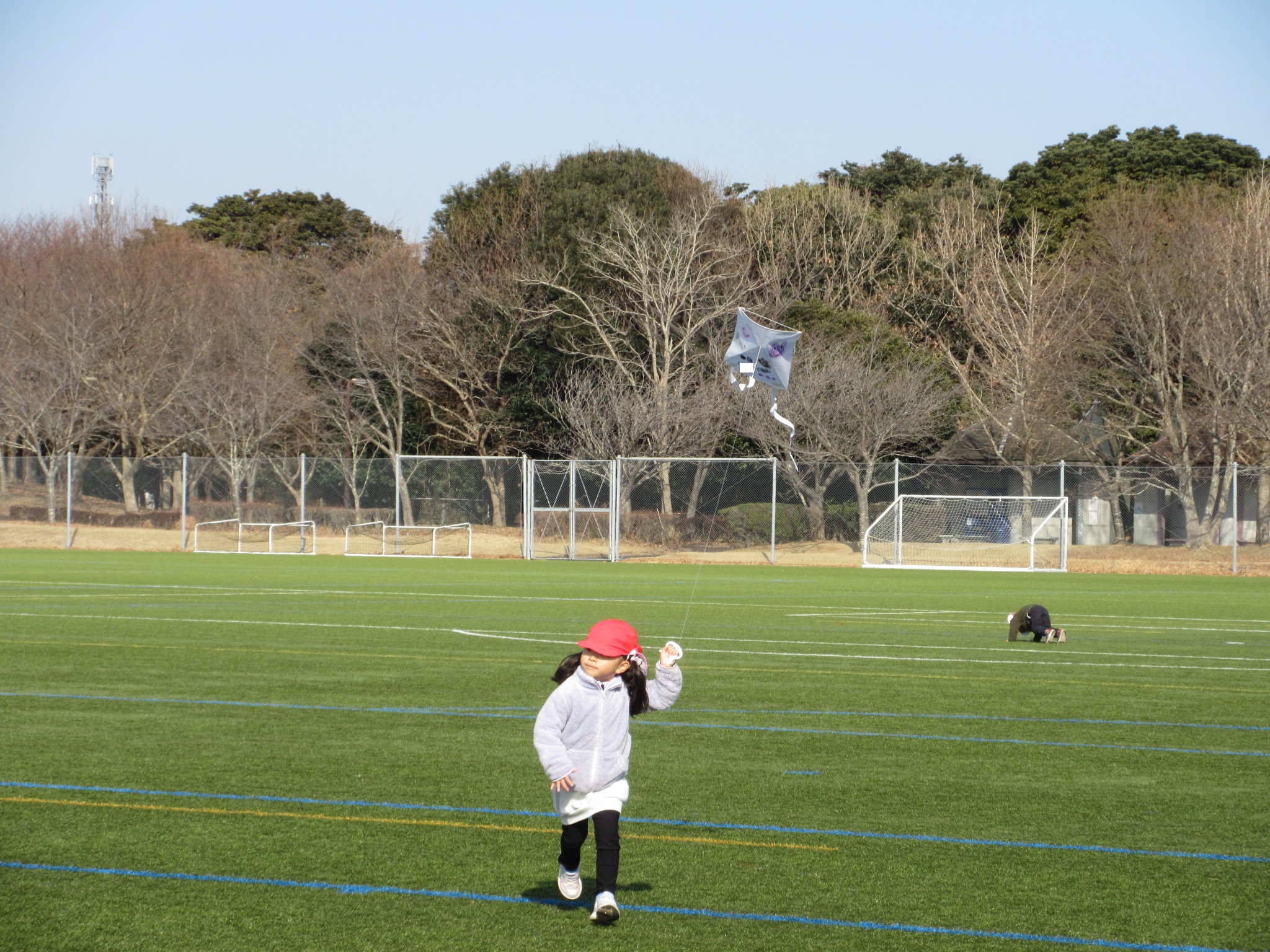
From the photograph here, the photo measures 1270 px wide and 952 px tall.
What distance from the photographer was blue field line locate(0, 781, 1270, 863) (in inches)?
258

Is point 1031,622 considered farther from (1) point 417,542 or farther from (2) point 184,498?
(2) point 184,498

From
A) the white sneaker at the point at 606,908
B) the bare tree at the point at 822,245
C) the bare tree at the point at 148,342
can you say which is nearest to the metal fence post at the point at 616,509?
the bare tree at the point at 822,245

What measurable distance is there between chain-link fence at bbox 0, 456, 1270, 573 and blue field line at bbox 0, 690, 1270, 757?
26.0 meters

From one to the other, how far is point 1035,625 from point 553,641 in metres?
5.67

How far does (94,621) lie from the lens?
18.0m

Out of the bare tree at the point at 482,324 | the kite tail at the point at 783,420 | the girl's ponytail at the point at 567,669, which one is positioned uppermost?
the bare tree at the point at 482,324

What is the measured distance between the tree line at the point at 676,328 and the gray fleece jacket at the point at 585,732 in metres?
35.2

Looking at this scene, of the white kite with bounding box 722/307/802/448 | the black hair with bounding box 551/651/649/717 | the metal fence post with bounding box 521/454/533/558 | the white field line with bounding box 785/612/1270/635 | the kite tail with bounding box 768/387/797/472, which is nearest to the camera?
the black hair with bounding box 551/651/649/717

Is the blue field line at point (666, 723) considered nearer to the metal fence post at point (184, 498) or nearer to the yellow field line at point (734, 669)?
the yellow field line at point (734, 669)

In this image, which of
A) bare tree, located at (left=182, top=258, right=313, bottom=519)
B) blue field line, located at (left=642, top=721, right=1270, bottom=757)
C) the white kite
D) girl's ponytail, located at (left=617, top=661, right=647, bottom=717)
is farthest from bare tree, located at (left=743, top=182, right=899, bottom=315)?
girl's ponytail, located at (left=617, top=661, right=647, bottom=717)

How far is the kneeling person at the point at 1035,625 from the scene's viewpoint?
16.5 meters

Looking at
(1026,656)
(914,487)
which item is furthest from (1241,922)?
(914,487)

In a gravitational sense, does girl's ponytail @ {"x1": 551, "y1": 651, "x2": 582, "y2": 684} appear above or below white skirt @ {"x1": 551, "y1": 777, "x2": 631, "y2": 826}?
above

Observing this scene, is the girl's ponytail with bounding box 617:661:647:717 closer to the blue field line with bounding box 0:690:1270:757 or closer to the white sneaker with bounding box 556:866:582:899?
the white sneaker with bounding box 556:866:582:899
